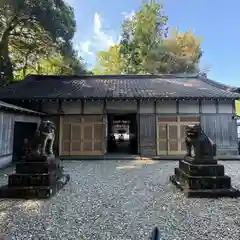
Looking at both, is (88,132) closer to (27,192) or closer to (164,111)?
(164,111)

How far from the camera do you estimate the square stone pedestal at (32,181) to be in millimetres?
3654

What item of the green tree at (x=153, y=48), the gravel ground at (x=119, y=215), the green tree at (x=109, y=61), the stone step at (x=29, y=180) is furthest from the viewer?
the green tree at (x=109, y=61)

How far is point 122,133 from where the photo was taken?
21922mm

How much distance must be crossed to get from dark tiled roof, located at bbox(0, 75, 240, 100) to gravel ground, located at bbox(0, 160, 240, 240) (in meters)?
5.52

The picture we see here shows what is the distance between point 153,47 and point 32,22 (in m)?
11.2

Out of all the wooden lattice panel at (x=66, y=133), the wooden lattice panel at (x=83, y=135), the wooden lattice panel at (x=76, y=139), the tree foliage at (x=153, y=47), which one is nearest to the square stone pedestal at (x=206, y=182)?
the wooden lattice panel at (x=83, y=135)

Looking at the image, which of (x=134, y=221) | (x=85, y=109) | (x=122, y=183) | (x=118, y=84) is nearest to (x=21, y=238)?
(x=134, y=221)

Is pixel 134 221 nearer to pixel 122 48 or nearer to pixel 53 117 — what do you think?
pixel 53 117

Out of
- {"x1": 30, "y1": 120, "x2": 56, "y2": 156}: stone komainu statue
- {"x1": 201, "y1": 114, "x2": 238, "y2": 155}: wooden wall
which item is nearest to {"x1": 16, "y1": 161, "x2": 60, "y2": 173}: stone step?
{"x1": 30, "y1": 120, "x2": 56, "y2": 156}: stone komainu statue

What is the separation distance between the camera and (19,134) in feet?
26.3

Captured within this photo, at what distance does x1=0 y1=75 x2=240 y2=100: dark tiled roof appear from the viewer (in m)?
8.91

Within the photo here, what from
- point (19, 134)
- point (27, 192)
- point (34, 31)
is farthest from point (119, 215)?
point (34, 31)

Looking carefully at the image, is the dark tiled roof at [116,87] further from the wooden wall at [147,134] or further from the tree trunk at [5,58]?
the tree trunk at [5,58]

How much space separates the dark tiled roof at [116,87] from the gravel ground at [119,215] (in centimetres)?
552
